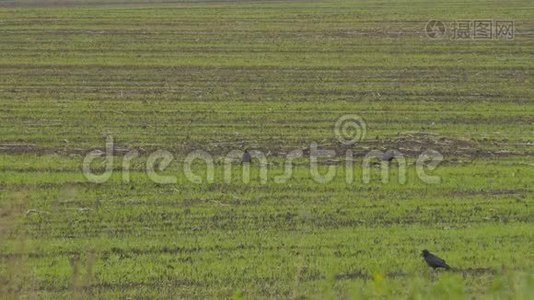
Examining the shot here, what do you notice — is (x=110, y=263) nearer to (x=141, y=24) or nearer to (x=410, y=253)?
(x=410, y=253)

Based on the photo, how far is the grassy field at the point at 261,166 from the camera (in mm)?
11250

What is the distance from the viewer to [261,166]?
17.5 metres

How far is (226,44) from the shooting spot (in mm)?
36500

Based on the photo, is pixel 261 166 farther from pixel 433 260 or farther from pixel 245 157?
pixel 433 260
